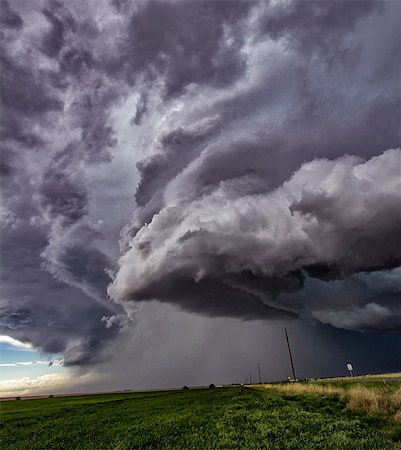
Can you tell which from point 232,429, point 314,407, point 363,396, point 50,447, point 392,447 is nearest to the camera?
point 392,447

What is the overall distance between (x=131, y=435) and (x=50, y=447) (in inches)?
210

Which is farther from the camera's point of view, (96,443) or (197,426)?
(197,426)

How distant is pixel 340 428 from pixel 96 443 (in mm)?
14779

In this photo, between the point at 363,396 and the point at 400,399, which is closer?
the point at 400,399

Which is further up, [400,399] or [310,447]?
[400,399]

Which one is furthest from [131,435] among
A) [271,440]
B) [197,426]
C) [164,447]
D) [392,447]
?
[392,447]

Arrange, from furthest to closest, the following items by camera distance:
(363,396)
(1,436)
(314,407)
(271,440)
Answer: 1. (1,436)
2. (314,407)
3. (363,396)
4. (271,440)

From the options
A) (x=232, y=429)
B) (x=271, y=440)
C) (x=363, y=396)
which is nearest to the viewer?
(x=271, y=440)

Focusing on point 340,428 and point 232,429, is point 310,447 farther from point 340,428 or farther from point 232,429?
point 232,429

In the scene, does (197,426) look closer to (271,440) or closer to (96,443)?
(96,443)

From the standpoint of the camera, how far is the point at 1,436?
31.9 metres

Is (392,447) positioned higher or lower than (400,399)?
lower

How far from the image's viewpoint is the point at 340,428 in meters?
18.7

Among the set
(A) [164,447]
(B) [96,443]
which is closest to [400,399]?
(A) [164,447]
